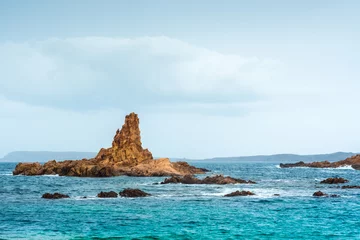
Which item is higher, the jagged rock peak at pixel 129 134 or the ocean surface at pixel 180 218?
the jagged rock peak at pixel 129 134

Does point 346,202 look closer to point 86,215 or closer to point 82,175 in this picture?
point 86,215

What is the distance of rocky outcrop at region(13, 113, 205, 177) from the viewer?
118 m

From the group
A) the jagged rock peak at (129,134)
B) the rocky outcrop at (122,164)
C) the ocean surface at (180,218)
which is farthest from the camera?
the jagged rock peak at (129,134)

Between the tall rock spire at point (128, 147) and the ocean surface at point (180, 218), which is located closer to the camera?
the ocean surface at point (180, 218)

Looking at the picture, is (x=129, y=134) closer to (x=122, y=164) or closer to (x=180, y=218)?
(x=122, y=164)

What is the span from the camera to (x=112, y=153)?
12862 centimetres

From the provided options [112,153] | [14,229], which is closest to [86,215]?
[14,229]

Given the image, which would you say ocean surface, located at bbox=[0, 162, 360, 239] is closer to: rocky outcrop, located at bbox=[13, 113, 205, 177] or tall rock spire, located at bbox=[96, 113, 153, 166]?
rocky outcrop, located at bbox=[13, 113, 205, 177]

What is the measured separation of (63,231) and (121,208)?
534 inches

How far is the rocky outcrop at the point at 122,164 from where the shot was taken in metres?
118

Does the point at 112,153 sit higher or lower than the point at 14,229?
higher

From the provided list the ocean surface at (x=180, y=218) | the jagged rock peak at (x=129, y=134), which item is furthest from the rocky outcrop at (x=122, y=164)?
the ocean surface at (x=180, y=218)

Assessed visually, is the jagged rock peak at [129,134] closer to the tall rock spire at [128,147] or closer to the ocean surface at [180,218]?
the tall rock spire at [128,147]

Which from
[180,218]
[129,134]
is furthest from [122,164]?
[180,218]
